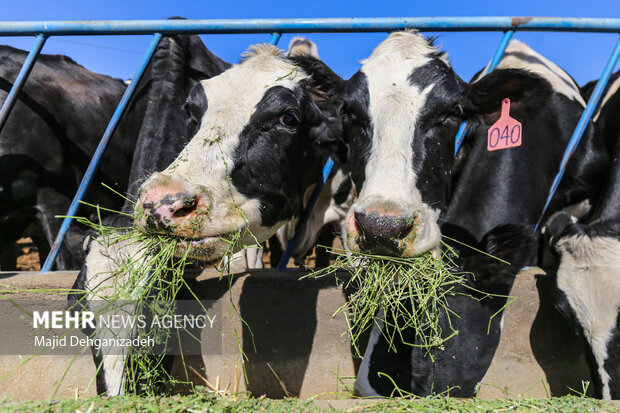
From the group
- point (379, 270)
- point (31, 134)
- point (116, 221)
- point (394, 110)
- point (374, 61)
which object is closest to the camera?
point (379, 270)

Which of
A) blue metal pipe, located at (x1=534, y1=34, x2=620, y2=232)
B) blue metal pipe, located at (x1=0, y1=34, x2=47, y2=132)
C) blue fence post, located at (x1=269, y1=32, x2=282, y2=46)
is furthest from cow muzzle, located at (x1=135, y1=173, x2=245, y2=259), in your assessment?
blue metal pipe, located at (x1=534, y1=34, x2=620, y2=232)

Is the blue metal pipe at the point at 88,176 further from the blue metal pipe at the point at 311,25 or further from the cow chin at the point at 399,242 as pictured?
the cow chin at the point at 399,242

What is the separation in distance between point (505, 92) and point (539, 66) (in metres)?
1.21

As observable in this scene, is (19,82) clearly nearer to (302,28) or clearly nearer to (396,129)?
(302,28)

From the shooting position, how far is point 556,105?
3186 millimetres

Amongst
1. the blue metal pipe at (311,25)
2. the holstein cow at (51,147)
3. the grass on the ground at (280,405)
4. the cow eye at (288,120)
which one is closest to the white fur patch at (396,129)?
the blue metal pipe at (311,25)

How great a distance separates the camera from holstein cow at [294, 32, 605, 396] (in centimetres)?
193

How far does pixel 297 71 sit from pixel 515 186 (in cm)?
153

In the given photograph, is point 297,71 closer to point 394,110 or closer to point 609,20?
point 394,110

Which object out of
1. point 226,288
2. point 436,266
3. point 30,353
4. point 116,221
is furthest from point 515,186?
point 30,353

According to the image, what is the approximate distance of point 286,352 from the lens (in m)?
2.72

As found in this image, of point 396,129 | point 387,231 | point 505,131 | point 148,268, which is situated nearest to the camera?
point 387,231

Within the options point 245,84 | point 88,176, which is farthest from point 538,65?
point 88,176

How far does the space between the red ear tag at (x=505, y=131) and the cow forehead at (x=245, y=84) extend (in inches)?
43.6
